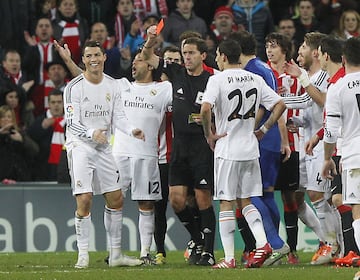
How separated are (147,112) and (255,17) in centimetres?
761

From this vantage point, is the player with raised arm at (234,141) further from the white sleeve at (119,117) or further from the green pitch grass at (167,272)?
the white sleeve at (119,117)

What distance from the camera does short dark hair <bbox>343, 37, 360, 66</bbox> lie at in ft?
39.5

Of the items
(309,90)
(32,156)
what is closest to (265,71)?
(309,90)

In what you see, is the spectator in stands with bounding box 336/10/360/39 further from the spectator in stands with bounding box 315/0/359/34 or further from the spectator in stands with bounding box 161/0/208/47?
the spectator in stands with bounding box 161/0/208/47

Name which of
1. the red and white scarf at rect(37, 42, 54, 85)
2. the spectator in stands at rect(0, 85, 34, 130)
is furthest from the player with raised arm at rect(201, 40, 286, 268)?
the red and white scarf at rect(37, 42, 54, 85)

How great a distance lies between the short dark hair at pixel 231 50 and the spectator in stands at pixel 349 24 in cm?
802

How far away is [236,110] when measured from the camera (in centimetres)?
1317

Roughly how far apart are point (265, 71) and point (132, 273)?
2.94 meters

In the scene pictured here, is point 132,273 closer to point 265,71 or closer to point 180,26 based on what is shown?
point 265,71

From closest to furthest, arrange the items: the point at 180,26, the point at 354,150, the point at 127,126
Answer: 1. the point at 354,150
2. the point at 127,126
3. the point at 180,26

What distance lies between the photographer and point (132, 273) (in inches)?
500

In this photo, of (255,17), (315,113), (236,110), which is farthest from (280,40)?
Result: (255,17)

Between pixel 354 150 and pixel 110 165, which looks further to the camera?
pixel 110 165

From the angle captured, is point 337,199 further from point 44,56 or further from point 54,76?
point 44,56
